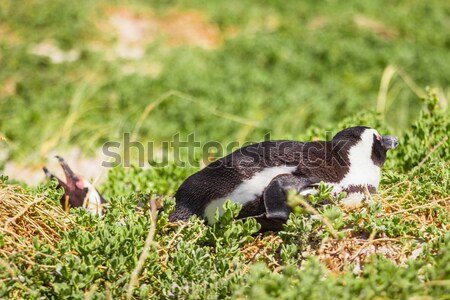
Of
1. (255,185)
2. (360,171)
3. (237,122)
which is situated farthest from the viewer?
(237,122)

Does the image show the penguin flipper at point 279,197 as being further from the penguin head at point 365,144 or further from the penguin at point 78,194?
the penguin at point 78,194

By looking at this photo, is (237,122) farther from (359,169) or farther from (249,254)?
(249,254)

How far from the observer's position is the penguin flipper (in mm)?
2840

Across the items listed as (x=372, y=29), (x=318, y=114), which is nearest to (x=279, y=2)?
(x=372, y=29)

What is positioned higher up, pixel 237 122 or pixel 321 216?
pixel 237 122

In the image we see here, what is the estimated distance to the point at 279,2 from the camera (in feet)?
32.8

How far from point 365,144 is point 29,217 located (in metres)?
1.68

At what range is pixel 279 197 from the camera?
2.84 m

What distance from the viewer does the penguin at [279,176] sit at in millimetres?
2902

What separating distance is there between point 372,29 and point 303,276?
702cm

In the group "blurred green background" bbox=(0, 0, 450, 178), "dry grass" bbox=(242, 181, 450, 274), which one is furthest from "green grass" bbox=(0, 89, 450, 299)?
"blurred green background" bbox=(0, 0, 450, 178)

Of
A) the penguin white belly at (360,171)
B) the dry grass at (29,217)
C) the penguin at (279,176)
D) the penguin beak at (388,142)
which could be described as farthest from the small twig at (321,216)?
the dry grass at (29,217)

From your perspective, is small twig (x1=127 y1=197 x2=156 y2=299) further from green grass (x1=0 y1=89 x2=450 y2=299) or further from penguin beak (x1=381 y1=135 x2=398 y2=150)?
penguin beak (x1=381 y1=135 x2=398 y2=150)

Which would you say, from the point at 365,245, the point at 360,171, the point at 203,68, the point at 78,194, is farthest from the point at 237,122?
the point at 365,245
